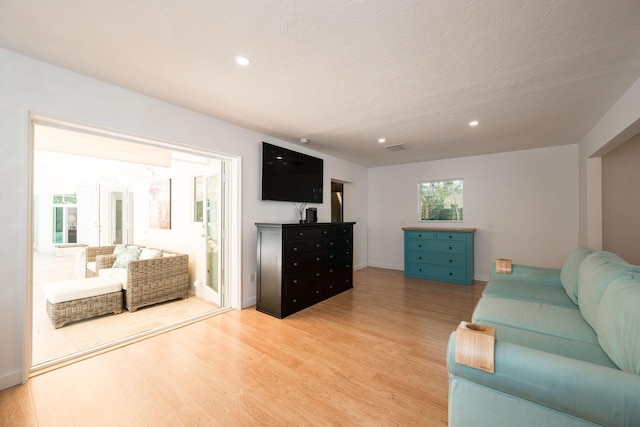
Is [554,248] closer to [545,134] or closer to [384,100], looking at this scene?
[545,134]

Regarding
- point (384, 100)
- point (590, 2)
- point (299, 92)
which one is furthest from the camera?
point (384, 100)

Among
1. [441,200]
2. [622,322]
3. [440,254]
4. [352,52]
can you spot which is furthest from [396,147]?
[622,322]

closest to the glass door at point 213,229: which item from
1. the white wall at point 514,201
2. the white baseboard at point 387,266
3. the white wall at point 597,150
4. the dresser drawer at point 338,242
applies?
the dresser drawer at point 338,242

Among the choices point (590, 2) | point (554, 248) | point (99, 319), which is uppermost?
point (590, 2)

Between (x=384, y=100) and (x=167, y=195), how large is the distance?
4.12m

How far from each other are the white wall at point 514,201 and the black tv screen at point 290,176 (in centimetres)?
240

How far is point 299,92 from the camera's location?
7.87 ft

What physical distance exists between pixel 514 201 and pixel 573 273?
2.78m

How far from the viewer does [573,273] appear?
2.23 metres

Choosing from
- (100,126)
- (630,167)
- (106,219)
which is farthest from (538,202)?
(106,219)

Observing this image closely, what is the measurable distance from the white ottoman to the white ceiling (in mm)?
2445

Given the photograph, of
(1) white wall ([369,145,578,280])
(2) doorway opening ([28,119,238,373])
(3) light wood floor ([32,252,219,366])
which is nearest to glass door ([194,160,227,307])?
(2) doorway opening ([28,119,238,373])

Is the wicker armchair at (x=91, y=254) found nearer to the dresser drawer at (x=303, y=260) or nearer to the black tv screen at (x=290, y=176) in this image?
the black tv screen at (x=290, y=176)

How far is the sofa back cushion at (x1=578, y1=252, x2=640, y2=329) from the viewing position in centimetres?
157
